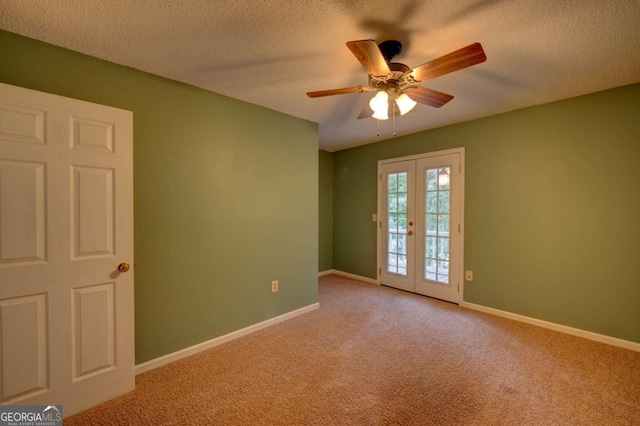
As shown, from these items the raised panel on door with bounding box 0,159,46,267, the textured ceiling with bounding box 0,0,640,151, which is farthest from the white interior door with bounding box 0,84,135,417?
the textured ceiling with bounding box 0,0,640,151

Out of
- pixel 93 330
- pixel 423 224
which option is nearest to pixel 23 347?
pixel 93 330

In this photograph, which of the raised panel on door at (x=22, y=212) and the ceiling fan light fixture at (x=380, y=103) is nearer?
the raised panel on door at (x=22, y=212)

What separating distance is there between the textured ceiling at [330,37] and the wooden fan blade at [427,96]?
0.26m

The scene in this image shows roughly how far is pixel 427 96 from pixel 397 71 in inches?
15.1

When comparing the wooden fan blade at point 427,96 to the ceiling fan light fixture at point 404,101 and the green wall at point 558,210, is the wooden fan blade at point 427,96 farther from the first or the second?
the green wall at point 558,210

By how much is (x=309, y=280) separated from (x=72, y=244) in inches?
91.3

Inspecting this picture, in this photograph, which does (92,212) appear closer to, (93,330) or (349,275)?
(93,330)

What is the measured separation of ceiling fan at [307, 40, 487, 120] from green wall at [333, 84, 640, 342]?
1646 mm

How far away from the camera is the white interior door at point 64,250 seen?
1.58 metres

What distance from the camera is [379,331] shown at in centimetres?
290

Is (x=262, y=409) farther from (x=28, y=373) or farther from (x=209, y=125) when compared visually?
(x=209, y=125)

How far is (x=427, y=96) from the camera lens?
2.03 m

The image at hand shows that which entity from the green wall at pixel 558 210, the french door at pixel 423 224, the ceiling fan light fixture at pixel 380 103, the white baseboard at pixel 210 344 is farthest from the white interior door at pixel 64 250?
the green wall at pixel 558 210

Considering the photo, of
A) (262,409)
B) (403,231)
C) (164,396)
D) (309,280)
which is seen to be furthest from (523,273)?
(164,396)
